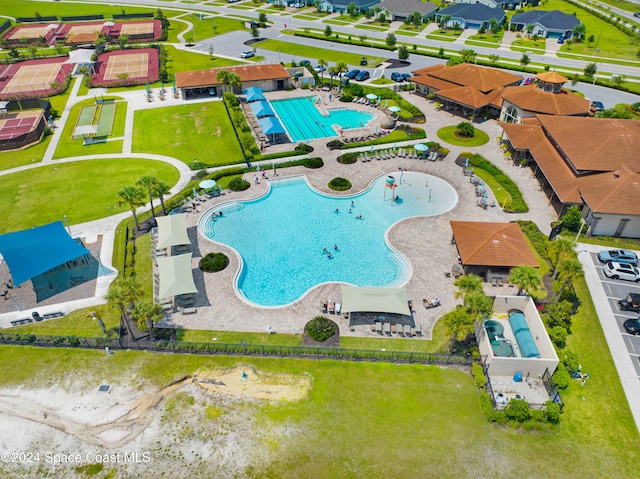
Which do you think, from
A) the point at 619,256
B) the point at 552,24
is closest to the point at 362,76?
the point at 619,256

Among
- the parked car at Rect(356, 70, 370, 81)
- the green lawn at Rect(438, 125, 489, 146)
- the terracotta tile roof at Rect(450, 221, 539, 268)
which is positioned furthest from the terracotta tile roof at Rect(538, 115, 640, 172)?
the parked car at Rect(356, 70, 370, 81)

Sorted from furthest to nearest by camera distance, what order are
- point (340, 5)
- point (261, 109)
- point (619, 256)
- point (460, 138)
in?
point (340, 5), point (261, 109), point (460, 138), point (619, 256)

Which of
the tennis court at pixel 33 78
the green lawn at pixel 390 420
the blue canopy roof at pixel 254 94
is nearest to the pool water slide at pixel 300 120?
the blue canopy roof at pixel 254 94

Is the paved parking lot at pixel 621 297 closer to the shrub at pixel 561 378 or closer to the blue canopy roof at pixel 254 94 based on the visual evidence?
the shrub at pixel 561 378

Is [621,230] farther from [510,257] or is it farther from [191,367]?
[191,367]

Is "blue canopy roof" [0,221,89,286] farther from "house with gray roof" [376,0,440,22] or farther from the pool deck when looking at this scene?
"house with gray roof" [376,0,440,22]

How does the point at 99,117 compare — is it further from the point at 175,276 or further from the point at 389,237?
the point at 389,237
